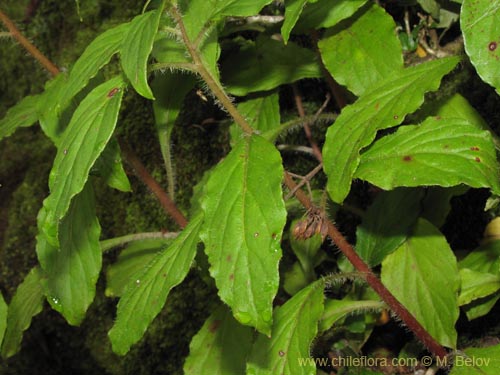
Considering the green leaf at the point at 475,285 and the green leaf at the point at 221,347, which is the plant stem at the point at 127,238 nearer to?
the green leaf at the point at 221,347

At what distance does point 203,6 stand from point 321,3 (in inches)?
16.8

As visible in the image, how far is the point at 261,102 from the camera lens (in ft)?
7.03

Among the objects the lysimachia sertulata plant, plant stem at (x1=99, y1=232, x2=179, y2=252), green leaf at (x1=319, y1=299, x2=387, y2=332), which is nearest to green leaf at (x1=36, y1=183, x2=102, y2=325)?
the lysimachia sertulata plant

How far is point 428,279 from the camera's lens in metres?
1.83

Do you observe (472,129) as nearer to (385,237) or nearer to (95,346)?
(385,237)

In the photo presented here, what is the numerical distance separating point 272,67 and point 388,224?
617mm

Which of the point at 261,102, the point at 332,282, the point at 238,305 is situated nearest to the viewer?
the point at 238,305

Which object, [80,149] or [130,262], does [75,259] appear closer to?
[130,262]

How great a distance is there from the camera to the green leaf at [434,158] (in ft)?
4.26

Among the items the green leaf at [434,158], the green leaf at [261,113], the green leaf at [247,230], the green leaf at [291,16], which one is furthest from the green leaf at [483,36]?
the green leaf at [261,113]

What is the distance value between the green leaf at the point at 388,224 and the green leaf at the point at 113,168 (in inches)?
28.1

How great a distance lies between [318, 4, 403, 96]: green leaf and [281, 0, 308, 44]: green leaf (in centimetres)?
46

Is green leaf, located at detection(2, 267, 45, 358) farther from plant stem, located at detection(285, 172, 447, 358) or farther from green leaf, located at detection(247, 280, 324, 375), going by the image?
plant stem, located at detection(285, 172, 447, 358)

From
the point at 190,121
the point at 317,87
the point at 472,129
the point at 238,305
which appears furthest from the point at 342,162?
the point at 190,121
